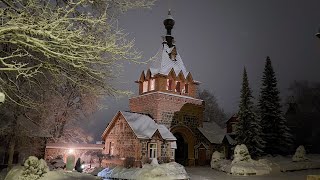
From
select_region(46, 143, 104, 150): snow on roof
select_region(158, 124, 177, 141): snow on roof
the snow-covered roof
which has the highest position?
the snow-covered roof

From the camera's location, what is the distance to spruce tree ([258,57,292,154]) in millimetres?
30219

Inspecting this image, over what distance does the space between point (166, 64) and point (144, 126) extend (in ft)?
27.0

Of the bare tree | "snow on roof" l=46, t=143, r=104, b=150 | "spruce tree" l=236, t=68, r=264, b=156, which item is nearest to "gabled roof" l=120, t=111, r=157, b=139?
"snow on roof" l=46, t=143, r=104, b=150

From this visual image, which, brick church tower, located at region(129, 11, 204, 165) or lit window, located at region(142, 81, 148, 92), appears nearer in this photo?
brick church tower, located at region(129, 11, 204, 165)

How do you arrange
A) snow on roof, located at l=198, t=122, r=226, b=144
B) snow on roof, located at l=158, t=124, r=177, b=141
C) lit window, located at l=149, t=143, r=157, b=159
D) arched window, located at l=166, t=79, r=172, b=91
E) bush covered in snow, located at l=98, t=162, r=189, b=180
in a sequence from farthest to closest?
snow on roof, located at l=198, t=122, r=226, b=144, arched window, located at l=166, t=79, r=172, b=91, snow on roof, located at l=158, t=124, r=177, b=141, lit window, located at l=149, t=143, r=157, b=159, bush covered in snow, located at l=98, t=162, r=189, b=180

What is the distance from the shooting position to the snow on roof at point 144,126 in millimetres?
26094

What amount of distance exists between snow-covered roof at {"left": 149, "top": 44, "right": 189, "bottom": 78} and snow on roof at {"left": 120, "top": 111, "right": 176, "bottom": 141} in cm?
561

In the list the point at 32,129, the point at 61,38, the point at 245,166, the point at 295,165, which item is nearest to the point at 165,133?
the point at 245,166

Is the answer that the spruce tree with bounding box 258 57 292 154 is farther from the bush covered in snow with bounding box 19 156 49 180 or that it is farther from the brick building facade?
the bush covered in snow with bounding box 19 156 49 180

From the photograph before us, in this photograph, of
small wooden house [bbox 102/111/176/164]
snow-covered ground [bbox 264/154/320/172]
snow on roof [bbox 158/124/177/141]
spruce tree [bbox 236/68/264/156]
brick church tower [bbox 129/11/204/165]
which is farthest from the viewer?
brick church tower [bbox 129/11/204/165]

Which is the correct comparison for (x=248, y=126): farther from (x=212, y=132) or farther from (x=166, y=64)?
(x=166, y=64)

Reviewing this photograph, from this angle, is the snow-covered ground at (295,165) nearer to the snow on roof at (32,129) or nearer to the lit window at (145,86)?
the lit window at (145,86)

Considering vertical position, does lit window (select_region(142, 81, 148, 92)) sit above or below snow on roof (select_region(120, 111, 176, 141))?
above

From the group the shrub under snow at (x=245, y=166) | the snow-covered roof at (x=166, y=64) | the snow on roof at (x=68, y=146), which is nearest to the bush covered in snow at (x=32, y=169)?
the snow on roof at (x=68, y=146)
